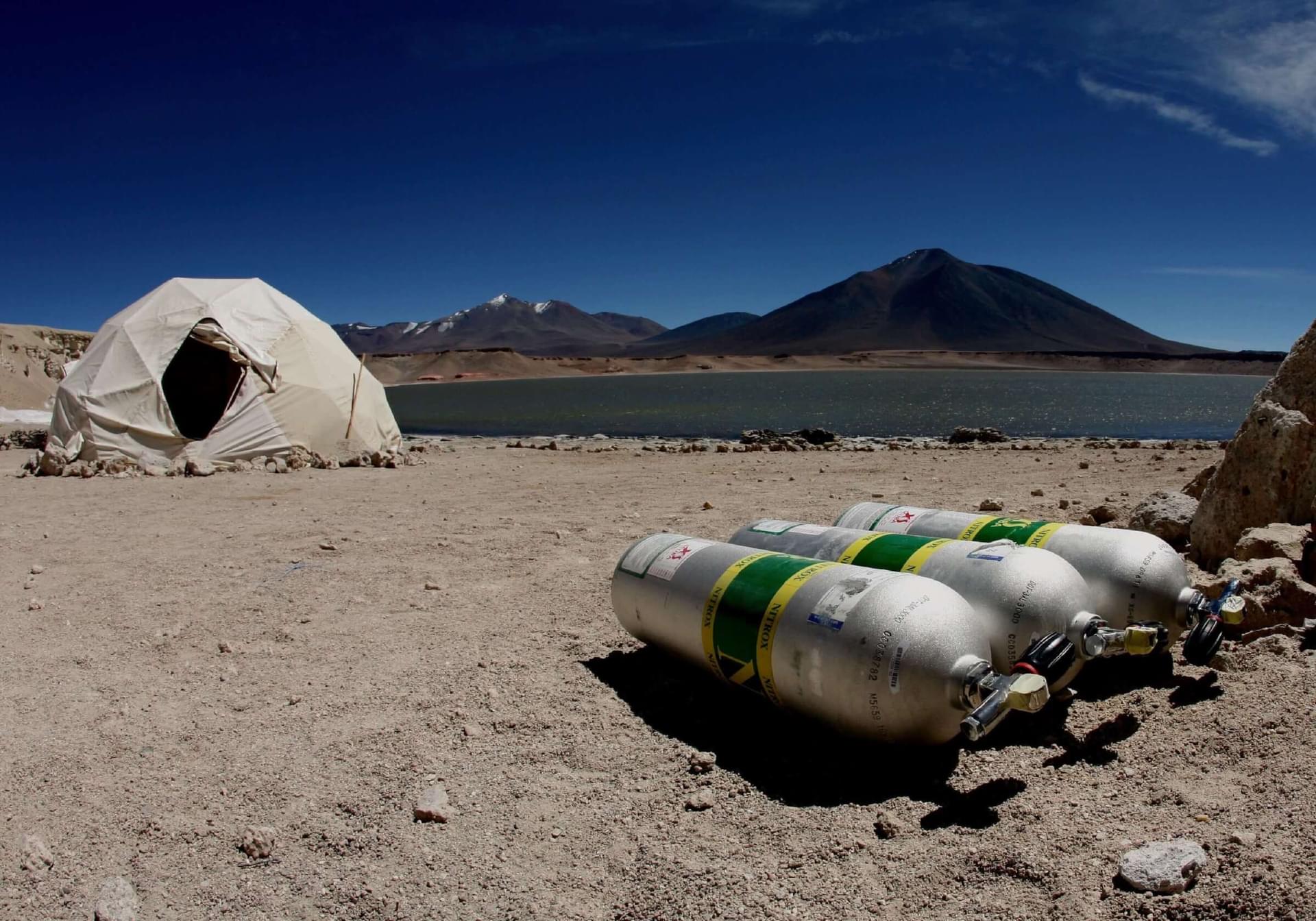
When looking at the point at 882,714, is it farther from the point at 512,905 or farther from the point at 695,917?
→ the point at 512,905

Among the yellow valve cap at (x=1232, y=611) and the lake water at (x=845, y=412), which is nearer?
the yellow valve cap at (x=1232, y=611)

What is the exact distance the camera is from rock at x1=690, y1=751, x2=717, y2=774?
3.91 m

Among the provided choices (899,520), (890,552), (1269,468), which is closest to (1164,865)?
(890,552)

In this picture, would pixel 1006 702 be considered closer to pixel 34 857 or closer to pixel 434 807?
pixel 434 807

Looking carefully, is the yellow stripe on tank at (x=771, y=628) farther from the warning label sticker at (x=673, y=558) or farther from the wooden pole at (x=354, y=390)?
the wooden pole at (x=354, y=390)

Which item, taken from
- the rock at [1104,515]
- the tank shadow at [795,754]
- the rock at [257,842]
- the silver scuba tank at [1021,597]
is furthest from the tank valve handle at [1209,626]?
the rock at [1104,515]

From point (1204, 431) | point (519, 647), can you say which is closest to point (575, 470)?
point (519, 647)

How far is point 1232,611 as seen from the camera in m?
4.13

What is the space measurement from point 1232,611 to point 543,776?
3.40 meters

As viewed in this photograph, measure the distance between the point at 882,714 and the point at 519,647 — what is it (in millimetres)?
2863

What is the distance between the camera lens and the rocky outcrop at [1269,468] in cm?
595

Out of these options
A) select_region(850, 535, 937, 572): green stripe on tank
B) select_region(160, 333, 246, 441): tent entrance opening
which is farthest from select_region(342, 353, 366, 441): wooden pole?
select_region(850, 535, 937, 572): green stripe on tank

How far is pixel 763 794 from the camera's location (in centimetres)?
366

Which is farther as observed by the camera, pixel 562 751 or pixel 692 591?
pixel 692 591
